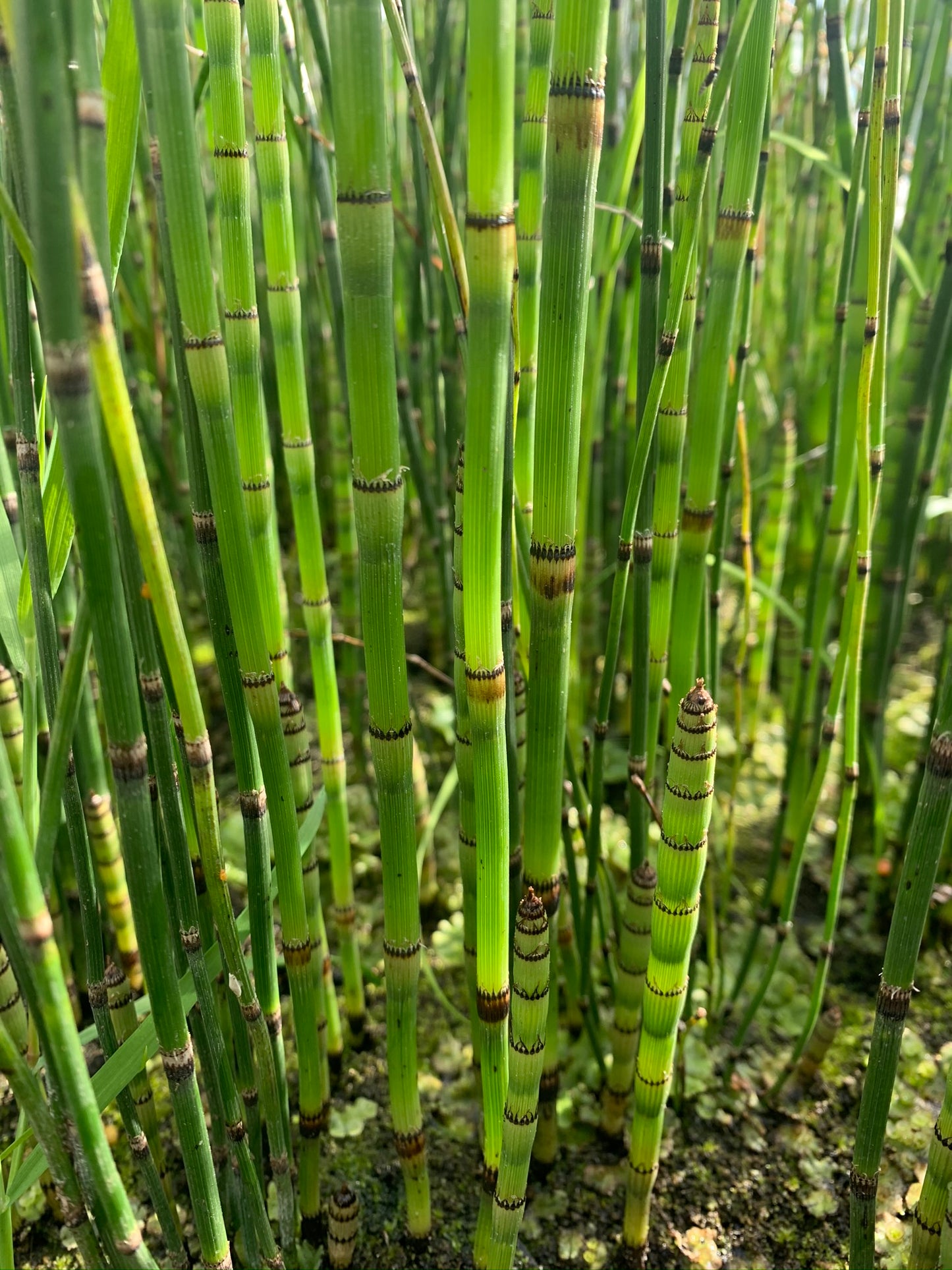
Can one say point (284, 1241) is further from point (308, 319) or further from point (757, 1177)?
point (308, 319)

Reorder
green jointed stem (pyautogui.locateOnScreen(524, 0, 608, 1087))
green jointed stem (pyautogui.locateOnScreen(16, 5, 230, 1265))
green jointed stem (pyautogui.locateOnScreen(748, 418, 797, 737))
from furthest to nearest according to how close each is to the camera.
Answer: green jointed stem (pyautogui.locateOnScreen(748, 418, 797, 737)), green jointed stem (pyautogui.locateOnScreen(524, 0, 608, 1087)), green jointed stem (pyautogui.locateOnScreen(16, 5, 230, 1265))

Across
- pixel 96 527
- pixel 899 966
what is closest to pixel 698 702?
pixel 899 966

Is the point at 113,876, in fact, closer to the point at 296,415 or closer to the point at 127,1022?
the point at 127,1022

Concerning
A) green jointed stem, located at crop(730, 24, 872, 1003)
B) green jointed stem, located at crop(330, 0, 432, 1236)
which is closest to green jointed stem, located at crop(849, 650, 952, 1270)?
green jointed stem, located at crop(730, 24, 872, 1003)

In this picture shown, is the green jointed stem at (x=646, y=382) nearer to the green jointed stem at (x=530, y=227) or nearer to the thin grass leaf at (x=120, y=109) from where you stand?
the green jointed stem at (x=530, y=227)

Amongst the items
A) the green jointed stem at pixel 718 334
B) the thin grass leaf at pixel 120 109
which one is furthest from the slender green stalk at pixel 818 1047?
the thin grass leaf at pixel 120 109

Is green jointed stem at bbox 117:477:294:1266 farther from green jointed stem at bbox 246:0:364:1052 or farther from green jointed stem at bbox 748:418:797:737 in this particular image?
green jointed stem at bbox 748:418:797:737
